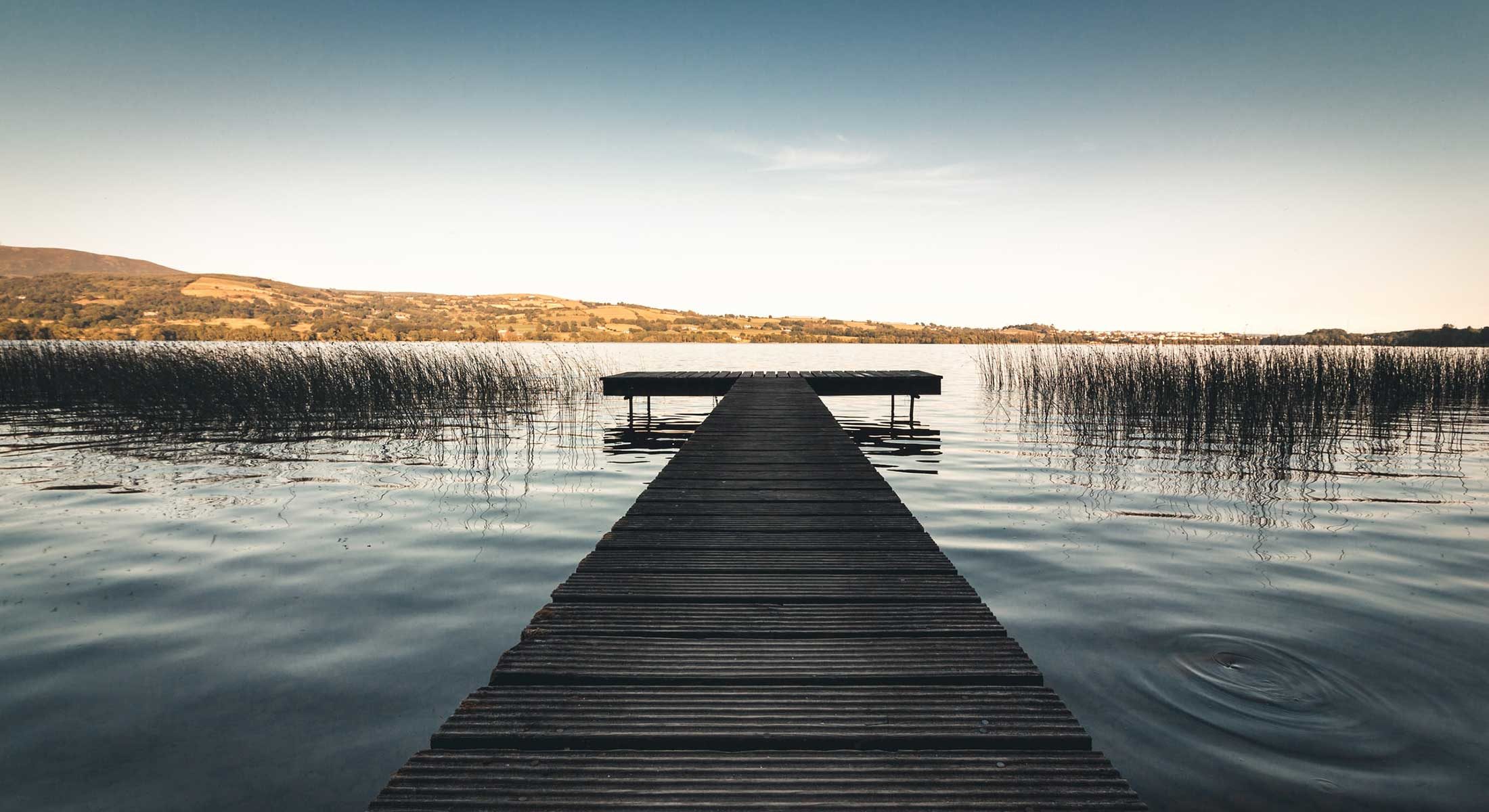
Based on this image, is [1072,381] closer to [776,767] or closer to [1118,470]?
[1118,470]

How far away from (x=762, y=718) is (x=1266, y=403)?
12.2 m

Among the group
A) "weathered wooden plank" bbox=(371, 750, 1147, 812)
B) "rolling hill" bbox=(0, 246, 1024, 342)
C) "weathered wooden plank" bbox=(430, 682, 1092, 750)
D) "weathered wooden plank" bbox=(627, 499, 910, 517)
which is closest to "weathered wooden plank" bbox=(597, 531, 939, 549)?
"weathered wooden plank" bbox=(627, 499, 910, 517)

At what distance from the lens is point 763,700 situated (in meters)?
1.82

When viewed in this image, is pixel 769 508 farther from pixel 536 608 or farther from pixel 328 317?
pixel 328 317

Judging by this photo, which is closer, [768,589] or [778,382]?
[768,589]

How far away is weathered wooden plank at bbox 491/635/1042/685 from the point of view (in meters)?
1.96

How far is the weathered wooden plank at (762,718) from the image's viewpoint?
64.3 inches

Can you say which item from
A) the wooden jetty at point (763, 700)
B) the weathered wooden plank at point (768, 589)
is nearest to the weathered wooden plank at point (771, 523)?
the wooden jetty at point (763, 700)

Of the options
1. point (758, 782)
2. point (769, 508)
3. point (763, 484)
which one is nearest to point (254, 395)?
point (763, 484)

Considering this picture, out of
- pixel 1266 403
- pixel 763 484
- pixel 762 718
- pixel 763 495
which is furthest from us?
pixel 1266 403

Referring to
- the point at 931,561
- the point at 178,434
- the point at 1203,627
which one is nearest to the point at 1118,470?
the point at 1203,627

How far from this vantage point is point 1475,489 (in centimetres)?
651

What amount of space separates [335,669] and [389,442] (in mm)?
7125

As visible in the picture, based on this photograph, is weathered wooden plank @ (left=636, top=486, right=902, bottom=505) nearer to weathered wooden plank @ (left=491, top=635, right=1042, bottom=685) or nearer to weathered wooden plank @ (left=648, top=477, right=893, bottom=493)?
weathered wooden plank @ (left=648, top=477, right=893, bottom=493)
